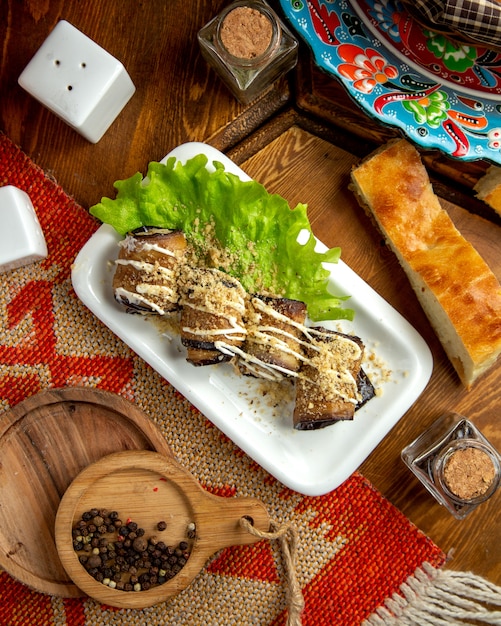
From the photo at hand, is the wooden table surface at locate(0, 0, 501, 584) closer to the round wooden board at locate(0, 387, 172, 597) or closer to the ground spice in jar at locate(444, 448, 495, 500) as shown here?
the ground spice in jar at locate(444, 448, 495, 500)

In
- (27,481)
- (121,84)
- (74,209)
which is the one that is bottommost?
(27,481)

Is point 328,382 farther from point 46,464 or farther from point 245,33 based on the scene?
point 245,33

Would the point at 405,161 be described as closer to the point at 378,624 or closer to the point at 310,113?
the point at 310,113

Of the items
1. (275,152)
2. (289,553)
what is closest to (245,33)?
(275,152)

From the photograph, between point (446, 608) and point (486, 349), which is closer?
point (486, 349)

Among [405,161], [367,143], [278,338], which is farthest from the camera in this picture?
[367,143]

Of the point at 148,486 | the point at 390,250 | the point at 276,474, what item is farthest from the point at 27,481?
the point at 390,250

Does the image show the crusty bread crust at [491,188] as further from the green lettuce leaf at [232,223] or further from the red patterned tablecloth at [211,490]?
the red patterned tablecloth at [211,490]
